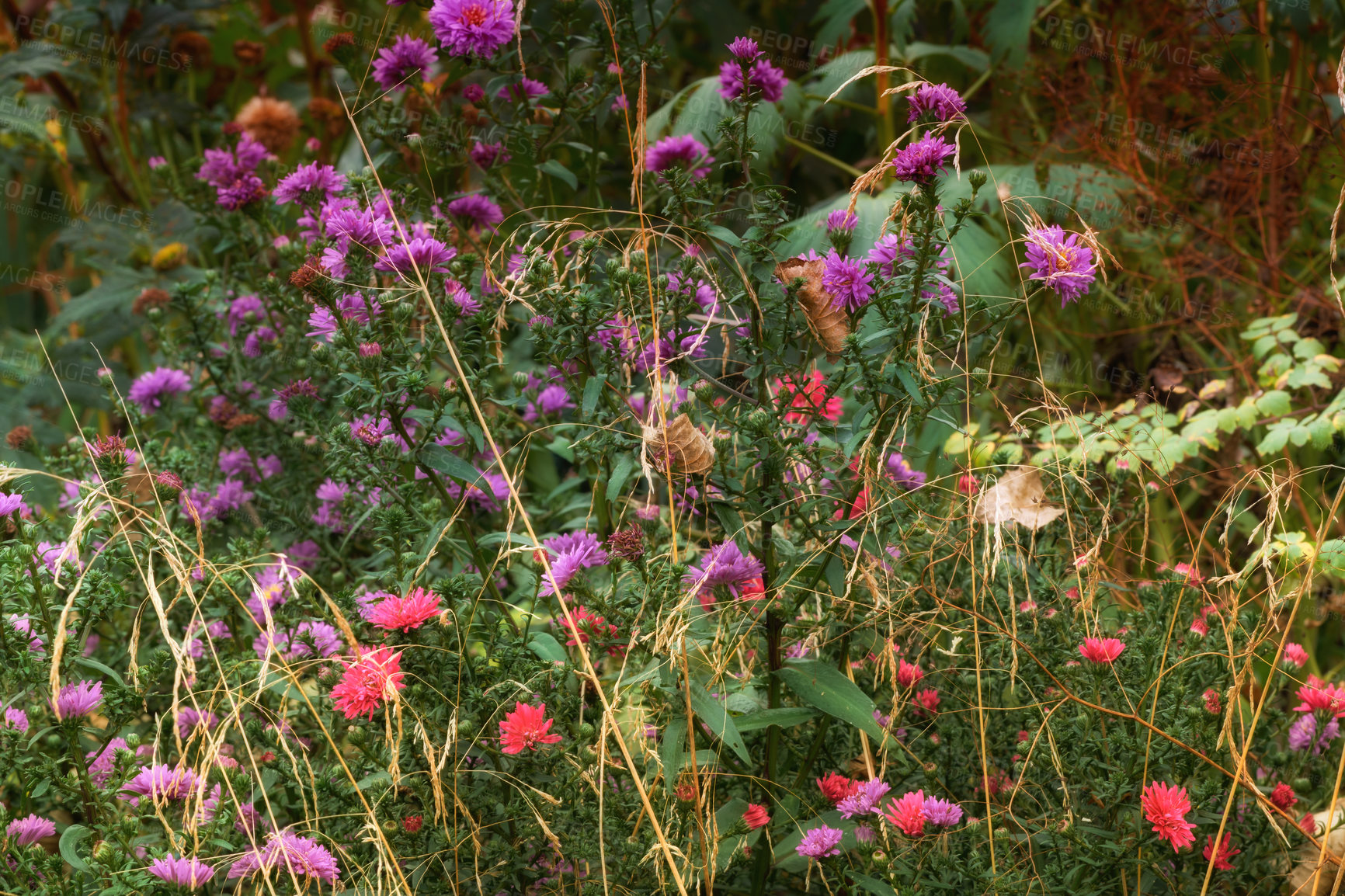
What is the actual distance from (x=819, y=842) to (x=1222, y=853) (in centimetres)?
43

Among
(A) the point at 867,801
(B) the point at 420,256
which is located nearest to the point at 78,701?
(B) the point at 420,256

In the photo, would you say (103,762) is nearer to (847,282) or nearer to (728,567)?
(728,567)

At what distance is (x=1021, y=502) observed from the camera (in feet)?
4.45

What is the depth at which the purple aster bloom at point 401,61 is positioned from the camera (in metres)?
1.44

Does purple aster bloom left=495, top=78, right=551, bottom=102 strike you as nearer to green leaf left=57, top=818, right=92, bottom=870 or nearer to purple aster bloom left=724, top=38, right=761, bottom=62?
purple aster bloom left=724, top=38, right=761, bottom=62

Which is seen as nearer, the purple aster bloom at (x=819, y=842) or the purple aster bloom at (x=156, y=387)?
the purple aster bloom at (x=819, y=842)

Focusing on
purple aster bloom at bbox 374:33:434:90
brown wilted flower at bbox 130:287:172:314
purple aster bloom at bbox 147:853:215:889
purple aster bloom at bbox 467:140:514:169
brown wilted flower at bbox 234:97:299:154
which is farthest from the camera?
brown wilted flower at bbox 234:97:299:154

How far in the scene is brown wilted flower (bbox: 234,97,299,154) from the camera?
2.65m

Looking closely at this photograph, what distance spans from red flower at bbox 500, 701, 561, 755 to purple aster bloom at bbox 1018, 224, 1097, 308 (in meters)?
0.66

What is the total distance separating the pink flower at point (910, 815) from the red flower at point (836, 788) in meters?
0.09

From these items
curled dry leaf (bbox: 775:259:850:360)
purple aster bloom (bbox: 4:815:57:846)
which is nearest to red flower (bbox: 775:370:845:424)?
curled dry leaf (bbox: 775:259:850:360)

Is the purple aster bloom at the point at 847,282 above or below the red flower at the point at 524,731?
above

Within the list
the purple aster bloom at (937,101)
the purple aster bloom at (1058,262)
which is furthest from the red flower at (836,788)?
the purple aster bloom at (937,101)

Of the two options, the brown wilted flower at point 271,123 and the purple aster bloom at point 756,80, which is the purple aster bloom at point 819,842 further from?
the brown wilted flower at point 271,123
